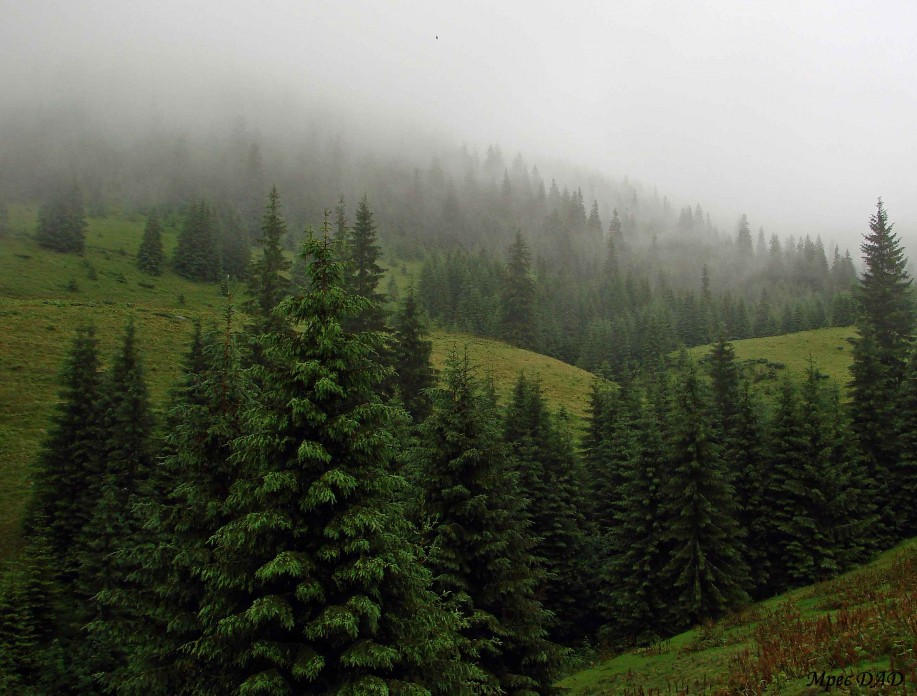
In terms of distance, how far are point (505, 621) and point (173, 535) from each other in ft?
32.4

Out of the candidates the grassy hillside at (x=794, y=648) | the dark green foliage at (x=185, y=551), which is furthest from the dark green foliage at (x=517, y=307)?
the dark green foliage at (x=185, y=551)

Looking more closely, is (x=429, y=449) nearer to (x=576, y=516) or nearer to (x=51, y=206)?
(x=576, y=516)

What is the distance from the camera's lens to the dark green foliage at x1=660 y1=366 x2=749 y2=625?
25484 millimetres

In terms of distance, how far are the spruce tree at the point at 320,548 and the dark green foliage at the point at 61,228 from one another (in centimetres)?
12046

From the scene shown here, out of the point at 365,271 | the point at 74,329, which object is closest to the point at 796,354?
the point at 365,271

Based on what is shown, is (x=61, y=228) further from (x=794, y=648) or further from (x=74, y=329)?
(x=794, y=648)

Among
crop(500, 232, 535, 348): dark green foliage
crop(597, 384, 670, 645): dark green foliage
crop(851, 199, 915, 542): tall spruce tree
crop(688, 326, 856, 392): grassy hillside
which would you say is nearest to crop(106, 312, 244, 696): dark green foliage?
crop(597, 384, 670, 645): dark green foliage

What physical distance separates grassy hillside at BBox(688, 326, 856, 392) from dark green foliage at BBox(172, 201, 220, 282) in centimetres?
10157

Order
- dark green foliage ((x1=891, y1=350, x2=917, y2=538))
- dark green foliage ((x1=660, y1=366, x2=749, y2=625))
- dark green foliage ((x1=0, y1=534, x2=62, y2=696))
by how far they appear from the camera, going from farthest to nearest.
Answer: dark green foliage ((x1=891, y1=350, x2=917, y2=538)), dark green foliage ((x1=660, y1=366, x2=749, y2=625)), dark green foliage ((x1=0, y1=534, x2=62, y2=696))

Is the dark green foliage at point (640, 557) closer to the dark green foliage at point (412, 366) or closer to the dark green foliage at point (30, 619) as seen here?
the dark green foliage at point (412, 366)

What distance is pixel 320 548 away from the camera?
34.6 ft

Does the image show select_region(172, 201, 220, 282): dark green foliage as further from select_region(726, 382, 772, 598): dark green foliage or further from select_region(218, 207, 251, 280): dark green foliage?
select_region(726, 382, 772, 598): dark green foliage

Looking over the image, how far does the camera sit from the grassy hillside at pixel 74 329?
39.3 m

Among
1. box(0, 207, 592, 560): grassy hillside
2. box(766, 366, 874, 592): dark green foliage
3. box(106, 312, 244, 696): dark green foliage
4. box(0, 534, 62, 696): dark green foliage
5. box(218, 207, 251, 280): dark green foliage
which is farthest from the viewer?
box(218, 207, 251, 280): dark green foliage
